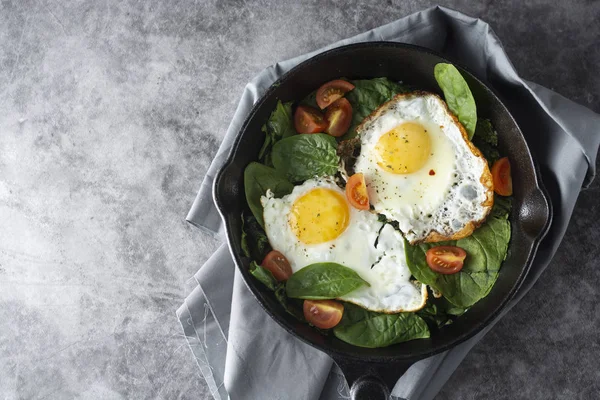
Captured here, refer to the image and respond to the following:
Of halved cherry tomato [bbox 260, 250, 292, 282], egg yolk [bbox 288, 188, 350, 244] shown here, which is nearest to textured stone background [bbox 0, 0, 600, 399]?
halved cherry tomato [bbox 260, 250, 292, 282]

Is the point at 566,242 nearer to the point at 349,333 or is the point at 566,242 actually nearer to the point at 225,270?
the point at 349,333

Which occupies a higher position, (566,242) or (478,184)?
(478,184)

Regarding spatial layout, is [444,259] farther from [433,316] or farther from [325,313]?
[325,313]

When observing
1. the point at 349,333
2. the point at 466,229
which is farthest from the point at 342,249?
the point at 466,229

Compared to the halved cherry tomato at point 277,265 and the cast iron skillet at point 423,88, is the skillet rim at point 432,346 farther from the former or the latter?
the halved cherry tomato at point 277,265

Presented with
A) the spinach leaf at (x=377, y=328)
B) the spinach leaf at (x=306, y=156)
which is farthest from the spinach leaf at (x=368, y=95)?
the spinach leaf at (x=377, y=328)

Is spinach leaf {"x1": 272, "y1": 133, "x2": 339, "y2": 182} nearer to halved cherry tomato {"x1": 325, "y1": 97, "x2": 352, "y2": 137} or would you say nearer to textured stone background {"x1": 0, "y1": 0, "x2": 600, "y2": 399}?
halved cherry tomato {"x1": 325, "y1": 97, "x2": 352, "y2": 137}
